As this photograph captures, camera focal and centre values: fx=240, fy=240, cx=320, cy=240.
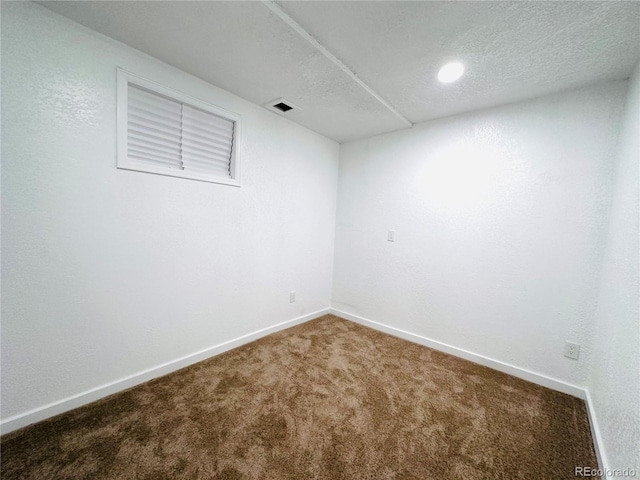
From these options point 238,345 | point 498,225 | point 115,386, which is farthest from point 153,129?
point 498,225

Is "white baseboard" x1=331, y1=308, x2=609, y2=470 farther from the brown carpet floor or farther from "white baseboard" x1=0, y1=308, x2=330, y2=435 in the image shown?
"white baseboard" x1=0, y1=308, x2=330, y2=435

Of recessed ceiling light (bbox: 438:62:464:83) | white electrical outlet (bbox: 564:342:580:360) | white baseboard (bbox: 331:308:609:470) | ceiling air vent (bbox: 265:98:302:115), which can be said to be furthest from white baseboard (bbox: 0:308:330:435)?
recessed ceiling light (bbox: 438:62:464:83)

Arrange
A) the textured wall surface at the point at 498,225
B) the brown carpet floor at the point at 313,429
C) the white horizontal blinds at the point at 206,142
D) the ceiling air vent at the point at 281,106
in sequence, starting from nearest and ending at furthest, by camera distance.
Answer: the brown carpet floor at the point at 313,429
the textured wall surface at the point at 498,225
the white horizontal blinds at the point at 206,142
the ceiling air vent at the point at 281,106

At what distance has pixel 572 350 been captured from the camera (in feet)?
5.89

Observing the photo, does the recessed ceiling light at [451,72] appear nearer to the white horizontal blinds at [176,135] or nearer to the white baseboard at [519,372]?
the white horizontal blinds at [176,135]

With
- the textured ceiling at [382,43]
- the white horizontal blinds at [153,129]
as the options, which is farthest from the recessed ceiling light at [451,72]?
the white horizontal blinds at [153,129]

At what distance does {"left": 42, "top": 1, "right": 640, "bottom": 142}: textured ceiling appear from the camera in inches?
47.8

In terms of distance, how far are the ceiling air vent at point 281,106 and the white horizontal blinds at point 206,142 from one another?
401mm

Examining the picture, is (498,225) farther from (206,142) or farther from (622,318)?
(206,142)

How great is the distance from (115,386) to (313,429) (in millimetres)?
1364

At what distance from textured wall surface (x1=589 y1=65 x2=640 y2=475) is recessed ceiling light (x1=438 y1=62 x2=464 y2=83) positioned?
942 millimetres

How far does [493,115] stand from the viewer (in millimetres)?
2098

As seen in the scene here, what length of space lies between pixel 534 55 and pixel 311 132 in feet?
6.46

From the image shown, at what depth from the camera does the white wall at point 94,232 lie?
1.28 metres
